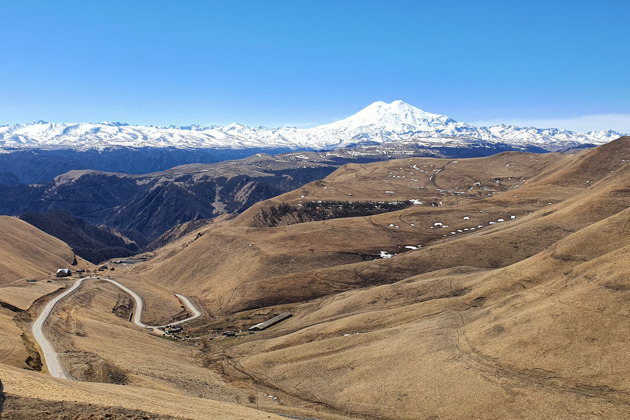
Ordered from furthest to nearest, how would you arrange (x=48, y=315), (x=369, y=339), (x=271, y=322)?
(x=271, y=322), (x=48, y=315), (x=369, y=339)

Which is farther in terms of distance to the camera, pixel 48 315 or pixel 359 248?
pixel 359 248

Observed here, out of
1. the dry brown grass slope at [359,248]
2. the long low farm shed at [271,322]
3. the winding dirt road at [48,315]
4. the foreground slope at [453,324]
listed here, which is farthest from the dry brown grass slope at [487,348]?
the dry brown grass slope at [359,248]

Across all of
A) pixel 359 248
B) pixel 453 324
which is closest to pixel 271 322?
pixel 453 324

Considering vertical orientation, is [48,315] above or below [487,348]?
below

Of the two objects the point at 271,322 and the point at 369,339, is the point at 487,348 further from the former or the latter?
the point at 271,322

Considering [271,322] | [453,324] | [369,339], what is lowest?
[271,322]

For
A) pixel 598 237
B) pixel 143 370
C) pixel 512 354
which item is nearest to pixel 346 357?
Answer: pixel 512 354

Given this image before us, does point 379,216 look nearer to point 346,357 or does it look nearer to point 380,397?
point 346,357

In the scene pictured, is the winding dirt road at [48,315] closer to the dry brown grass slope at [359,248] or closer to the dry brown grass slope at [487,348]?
the dry brown grass slope at [359,248]
